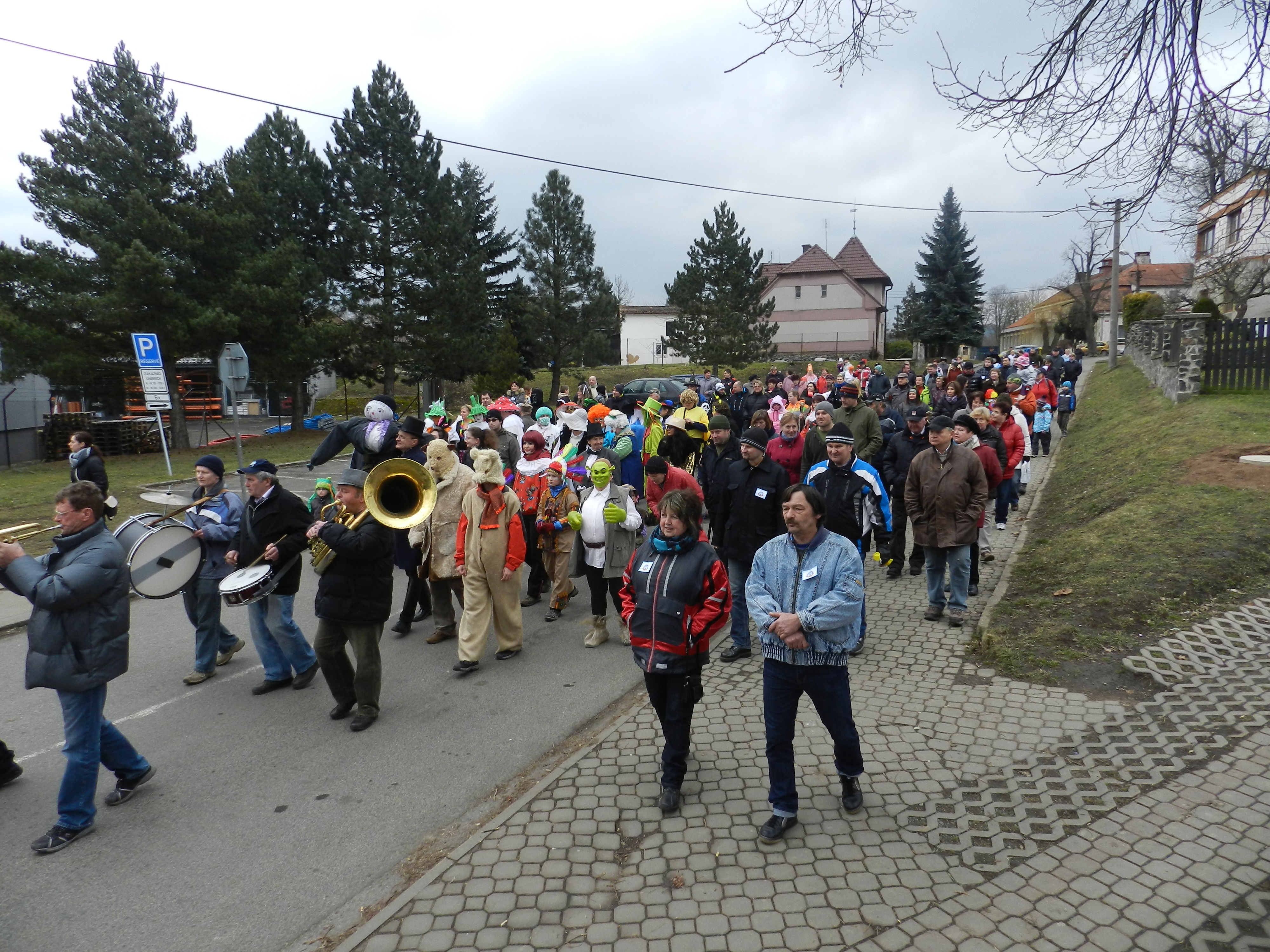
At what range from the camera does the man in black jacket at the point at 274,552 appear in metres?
5.89

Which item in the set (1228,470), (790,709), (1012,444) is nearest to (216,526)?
(790,709)

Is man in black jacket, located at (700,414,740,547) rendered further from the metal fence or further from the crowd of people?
the metal fence

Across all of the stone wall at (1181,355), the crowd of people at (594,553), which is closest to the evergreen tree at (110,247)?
the crowd of people at (594,553)

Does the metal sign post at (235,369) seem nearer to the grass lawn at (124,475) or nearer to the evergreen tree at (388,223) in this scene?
the grass lawn at (124,475)

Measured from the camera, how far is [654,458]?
6.37 meters

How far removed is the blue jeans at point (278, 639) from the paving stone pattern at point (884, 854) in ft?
9.01

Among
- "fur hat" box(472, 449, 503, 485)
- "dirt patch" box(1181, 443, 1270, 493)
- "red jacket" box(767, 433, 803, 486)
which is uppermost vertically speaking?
"fur hat" box(472, 449, 503, 485)

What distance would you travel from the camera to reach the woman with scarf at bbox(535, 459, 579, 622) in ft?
24.8

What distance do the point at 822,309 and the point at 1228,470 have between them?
51.6 meters

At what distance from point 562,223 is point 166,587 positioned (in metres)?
33.8

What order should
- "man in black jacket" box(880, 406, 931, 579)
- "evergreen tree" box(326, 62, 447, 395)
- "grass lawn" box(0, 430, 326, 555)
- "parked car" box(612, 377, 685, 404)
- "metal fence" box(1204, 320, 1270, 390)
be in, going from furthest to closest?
"evergreen tree" box(326, 62, 447, 395) < "parked car" box(612, 377, 685, 404) < "metal fence" box(1204, 320, 1270, 390) < "grass lawn" box(0, 430, 326, 555) < "man in black jacket" box(880, 406, 931, 579)

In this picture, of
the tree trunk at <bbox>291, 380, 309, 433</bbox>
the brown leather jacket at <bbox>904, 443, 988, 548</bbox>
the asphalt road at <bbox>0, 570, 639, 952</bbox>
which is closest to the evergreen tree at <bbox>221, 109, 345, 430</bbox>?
the tree trunk at <bbox>291, 380, 309, 433</bbox>

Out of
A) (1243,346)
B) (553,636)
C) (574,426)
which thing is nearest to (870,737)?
(553,636)

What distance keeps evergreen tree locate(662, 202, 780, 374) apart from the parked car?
12.8m
